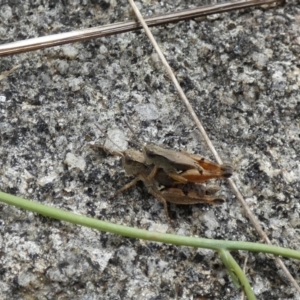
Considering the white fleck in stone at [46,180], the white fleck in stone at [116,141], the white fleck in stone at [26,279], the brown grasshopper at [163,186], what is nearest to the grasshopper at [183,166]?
the brown grasshopper at [163,186]

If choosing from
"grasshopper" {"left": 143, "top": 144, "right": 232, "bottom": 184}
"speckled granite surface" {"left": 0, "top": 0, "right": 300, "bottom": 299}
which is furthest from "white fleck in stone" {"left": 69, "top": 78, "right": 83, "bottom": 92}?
"grasshopper" {"left": 143, "top": 144, "right": 232, "bottom": 184}

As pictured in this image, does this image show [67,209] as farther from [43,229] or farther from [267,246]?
[267,246]

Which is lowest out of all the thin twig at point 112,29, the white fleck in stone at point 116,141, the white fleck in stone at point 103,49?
the white fleck in stone at point 116,141

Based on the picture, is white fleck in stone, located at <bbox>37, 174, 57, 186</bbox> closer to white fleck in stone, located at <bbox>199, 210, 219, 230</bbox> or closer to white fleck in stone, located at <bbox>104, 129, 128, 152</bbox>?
white fleck in stone, located at <bbox>104, 129, 128, 152</bbox>

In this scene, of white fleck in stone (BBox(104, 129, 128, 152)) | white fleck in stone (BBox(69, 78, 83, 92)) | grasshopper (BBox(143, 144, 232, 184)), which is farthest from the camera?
white fleck in stone (BBox(69, 78, 83, 92))

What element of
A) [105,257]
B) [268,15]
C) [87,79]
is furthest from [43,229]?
[268,15]

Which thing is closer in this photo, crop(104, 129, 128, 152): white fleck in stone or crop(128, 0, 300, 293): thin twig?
crop(128, 0, 300, 293): thin twig

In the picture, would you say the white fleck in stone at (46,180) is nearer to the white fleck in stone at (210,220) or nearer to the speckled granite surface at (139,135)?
the speckled granite surface at (139,135)
